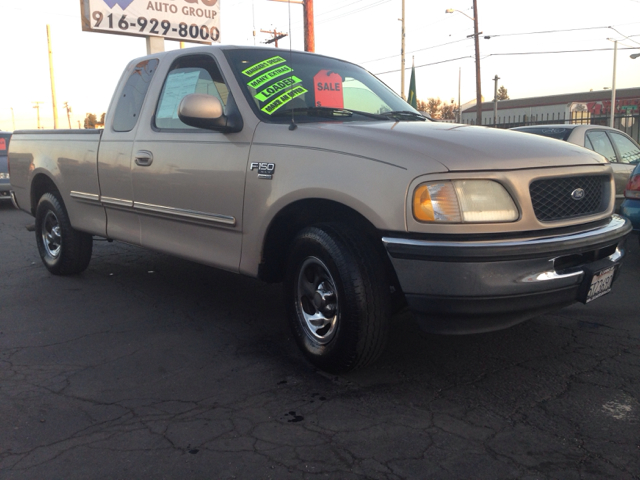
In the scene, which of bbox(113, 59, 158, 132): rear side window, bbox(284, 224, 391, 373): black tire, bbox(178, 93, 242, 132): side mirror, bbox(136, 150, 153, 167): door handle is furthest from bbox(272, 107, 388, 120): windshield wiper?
bbox(113, 59, 158, 132): rear side window

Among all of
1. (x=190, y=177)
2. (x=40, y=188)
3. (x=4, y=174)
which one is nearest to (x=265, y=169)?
(x=190, y=177)

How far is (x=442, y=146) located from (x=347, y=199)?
1.76ft

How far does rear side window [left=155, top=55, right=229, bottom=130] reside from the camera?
164 inches

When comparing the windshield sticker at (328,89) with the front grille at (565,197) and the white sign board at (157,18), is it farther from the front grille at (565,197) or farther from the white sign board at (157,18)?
the white sign board at (157,18)

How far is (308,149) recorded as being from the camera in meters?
3.30

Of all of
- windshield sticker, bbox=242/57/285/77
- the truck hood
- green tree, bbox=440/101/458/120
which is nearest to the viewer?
the truck hood

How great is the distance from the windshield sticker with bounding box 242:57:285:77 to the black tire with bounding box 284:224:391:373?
1.30m

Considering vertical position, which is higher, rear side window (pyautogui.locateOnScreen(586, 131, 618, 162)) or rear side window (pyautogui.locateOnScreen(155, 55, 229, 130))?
rear side window (pyautogui.locateOnScreen(155, 55, 229, 130))

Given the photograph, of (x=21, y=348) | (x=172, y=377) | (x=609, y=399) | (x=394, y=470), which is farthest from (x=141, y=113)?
(x=609, y=399)

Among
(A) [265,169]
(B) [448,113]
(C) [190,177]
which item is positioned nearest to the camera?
(A) [265,169]

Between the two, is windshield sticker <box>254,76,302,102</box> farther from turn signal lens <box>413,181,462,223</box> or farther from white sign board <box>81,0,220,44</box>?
white sign board <box>81,0,220,44</box>

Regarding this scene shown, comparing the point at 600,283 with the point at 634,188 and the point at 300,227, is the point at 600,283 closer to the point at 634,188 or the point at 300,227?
the point at 300,227

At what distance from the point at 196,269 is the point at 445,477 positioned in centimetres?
425

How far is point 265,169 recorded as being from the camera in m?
3.52
